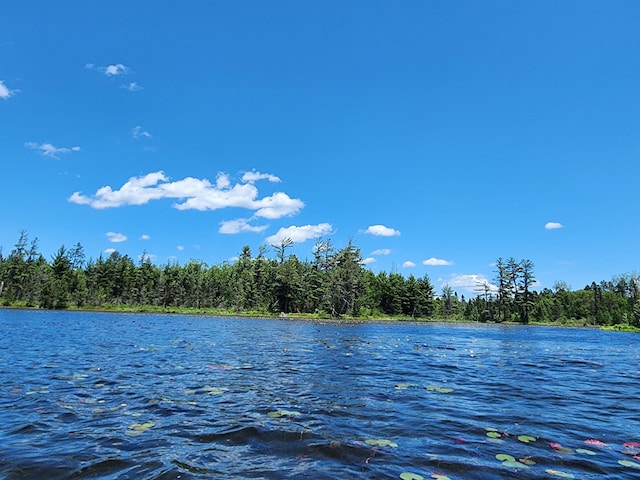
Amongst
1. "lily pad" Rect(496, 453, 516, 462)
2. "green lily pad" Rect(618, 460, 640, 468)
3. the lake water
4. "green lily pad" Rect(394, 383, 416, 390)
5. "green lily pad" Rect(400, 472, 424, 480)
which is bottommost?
"green lily pad" Rect(394, 383, 416, 390)

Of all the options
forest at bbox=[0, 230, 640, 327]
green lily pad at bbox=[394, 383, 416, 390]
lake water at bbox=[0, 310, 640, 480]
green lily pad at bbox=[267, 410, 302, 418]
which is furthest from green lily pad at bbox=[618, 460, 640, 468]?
forest at bbox=[0, 230, 640, 327]

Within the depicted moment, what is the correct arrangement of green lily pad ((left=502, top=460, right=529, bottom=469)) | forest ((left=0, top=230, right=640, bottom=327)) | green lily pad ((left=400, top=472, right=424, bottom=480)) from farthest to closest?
forest ((left=0, top=230, right=640, bottom=327)) → green lily pad ((left=502, top=460, right=529, bottom=469)) → green lily pad ((left=400, top=472, right=424, bottom=480))

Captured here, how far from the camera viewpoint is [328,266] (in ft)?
387

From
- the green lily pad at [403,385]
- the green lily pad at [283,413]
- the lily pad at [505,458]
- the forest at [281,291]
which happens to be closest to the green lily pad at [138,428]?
the green lily pad at [283,413]

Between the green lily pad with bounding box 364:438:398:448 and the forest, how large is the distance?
302 feet

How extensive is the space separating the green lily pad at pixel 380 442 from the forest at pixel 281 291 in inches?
3626

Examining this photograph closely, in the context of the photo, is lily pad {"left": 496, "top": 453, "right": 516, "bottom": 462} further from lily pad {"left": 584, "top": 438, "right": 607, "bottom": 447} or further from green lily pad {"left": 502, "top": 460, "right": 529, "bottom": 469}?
lily pad {"left": 584, "top": 438, "right": 607, "bottom": 447}

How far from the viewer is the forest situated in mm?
105250

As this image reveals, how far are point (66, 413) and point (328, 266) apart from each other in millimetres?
109062

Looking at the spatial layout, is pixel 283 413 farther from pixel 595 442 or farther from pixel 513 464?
pixel 595 442

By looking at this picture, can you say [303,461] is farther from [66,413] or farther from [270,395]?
[66,413]

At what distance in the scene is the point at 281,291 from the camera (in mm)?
105938

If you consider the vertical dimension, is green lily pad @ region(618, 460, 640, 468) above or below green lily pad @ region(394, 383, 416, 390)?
above

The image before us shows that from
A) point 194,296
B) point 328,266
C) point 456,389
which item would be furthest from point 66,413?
point 194,296
